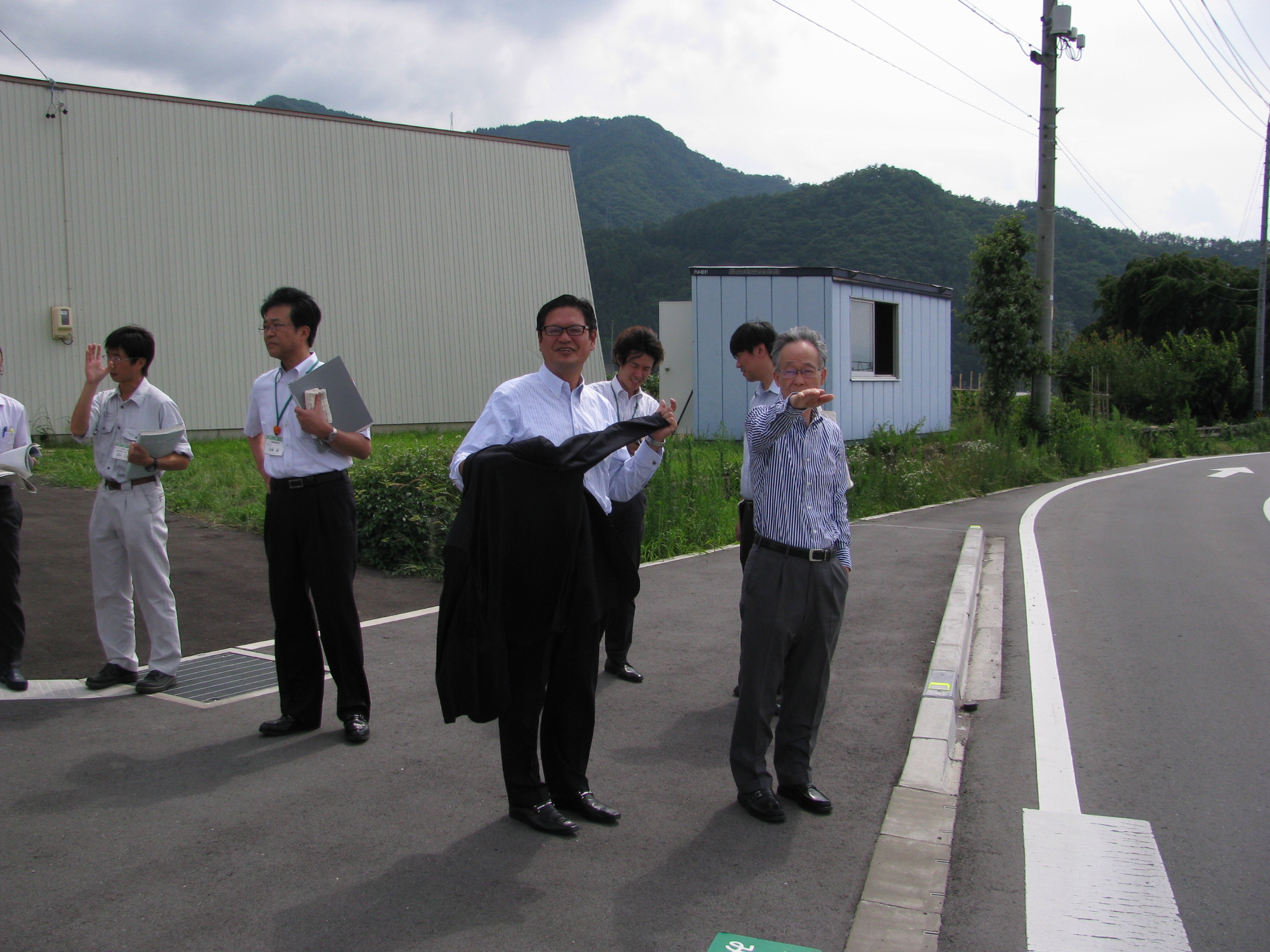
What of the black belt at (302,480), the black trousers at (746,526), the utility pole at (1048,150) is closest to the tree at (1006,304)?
the utility pole at (1048,150)

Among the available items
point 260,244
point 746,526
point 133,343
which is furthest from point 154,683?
point 260,244

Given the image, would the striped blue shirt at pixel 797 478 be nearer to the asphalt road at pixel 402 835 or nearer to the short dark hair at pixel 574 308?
the short dark hair at pixel 574 308

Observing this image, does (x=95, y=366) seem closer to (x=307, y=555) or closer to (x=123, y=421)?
(x=123, y=421)

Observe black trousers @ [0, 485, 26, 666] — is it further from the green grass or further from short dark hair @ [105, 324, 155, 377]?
the green grass

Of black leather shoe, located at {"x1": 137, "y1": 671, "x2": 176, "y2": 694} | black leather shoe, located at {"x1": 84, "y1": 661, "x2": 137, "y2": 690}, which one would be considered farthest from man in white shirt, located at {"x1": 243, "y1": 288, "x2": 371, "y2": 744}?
black leather shoe, located at {"x1": 84, "y1": 661, "x2": 137, "y2": 690}

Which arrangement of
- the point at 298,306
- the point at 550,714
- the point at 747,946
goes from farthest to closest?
the point at 298,306 → the point at 550,714 → the point at 747,946

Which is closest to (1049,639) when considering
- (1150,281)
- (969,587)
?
(969,587)

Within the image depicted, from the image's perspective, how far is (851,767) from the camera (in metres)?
4.73

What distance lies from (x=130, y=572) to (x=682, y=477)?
269 inches

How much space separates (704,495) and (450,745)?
6.97 m

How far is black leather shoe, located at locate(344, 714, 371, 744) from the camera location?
15.7ft

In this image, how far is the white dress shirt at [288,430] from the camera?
191 inches

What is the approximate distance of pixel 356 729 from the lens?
4793 millimetres

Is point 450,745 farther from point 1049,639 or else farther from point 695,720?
point 1049,639
